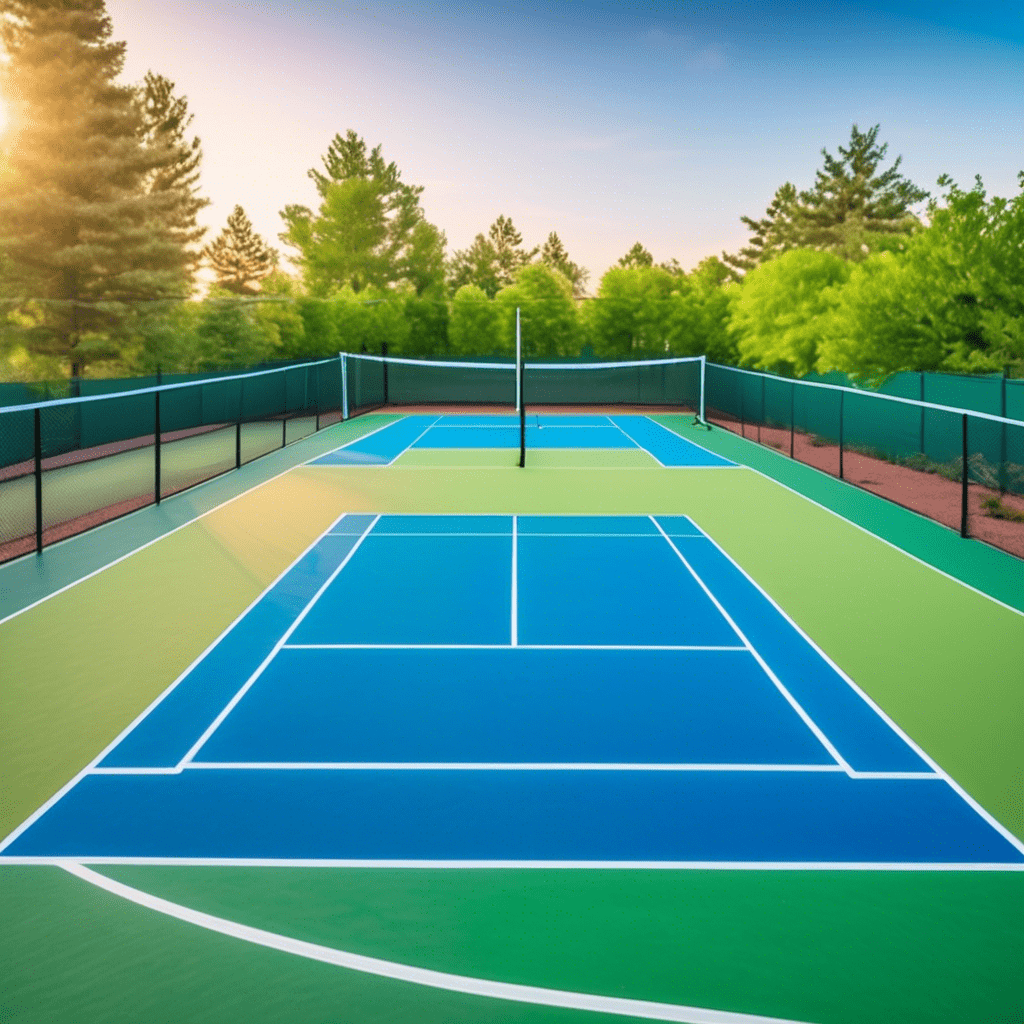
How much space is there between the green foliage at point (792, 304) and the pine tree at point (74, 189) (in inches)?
979

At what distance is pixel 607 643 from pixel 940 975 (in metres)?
5.68

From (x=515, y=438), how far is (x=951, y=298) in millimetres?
13116

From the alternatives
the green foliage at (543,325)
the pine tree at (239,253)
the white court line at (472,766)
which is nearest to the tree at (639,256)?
the pine tree at (239,253)

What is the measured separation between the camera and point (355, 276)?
96375 millimetres

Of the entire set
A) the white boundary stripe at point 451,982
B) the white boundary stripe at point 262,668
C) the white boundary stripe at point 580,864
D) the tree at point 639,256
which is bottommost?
the white boundary stripe at point 451,982

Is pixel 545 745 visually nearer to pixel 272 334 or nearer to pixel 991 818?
pixel 991 818

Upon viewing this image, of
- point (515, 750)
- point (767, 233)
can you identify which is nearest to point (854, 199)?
point (767, 233)

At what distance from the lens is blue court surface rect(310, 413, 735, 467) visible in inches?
1081

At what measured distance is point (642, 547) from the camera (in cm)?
1544

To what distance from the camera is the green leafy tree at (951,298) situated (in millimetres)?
24312

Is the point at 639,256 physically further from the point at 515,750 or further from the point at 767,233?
the point at 515,750

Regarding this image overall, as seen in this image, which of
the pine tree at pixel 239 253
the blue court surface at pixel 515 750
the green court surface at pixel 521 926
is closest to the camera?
the green court surface at pixel 521 926

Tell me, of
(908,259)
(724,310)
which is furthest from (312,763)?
(724,310)

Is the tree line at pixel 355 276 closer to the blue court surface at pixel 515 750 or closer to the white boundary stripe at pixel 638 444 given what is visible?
the white boundary stripe at pixel 638 444
